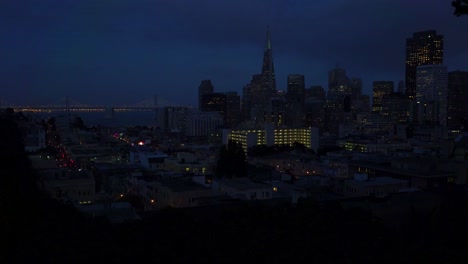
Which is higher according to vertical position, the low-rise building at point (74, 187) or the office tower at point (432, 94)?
the office tower at point (432, 94)

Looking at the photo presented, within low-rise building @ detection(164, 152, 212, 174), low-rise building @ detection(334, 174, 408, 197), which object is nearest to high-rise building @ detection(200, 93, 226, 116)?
low-rise building @ detection(164, 152, 212, 174)

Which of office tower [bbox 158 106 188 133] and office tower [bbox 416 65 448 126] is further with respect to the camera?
office tower [bbox 158 106 188 133]

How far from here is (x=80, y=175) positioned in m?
11.2

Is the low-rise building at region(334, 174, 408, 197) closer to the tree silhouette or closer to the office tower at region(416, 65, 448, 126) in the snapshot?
the tree silhouette

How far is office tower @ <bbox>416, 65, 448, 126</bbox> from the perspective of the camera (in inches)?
2053

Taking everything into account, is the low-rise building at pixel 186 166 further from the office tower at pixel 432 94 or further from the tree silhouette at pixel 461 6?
the office tower at pixel 432 94

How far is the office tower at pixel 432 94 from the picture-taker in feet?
171

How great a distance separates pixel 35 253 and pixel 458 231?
4.08 meters

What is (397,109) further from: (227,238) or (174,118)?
(227,238)

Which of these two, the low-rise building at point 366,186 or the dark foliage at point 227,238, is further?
the low-rise building at point 366,186

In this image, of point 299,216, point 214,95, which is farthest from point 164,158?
point 214,95

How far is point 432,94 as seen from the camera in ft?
188

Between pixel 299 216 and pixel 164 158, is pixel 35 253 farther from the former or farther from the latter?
pixel 164 158

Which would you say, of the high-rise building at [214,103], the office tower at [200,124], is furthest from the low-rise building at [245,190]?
the high-rise building at [214,103]
